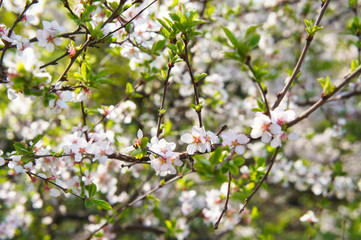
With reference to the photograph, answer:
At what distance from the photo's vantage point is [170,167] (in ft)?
4.05

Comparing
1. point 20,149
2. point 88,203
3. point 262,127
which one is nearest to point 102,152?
point 88,203

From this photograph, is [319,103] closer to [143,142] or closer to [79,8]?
→ [143,142]

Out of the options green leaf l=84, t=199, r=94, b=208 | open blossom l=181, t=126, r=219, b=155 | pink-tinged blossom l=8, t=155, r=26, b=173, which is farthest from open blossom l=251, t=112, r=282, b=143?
pink-tinged blossom l=8, t=155, r=26, b=173

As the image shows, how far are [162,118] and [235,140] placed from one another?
120 cm

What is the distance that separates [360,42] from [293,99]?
3.49 ft

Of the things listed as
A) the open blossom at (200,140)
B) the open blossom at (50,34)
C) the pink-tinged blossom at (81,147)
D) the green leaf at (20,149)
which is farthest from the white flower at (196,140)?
the open blossom at (50,34)

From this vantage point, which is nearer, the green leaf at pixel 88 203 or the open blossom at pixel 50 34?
the green leaf at pixel 88 203

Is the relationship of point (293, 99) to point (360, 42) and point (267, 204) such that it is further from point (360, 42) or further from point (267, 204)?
point (267, 204)

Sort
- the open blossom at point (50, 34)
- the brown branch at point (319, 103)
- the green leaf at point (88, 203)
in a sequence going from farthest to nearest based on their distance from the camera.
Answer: the open blossom at point (50, 34)
the green leaf at point (88, 203)
the brown branch at point (319, 103)

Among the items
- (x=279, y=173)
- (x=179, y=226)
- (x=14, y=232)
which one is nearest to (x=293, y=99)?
(x=279, y=173)

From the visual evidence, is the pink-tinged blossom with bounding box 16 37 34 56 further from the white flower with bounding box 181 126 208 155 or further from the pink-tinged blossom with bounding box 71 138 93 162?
the white flower with bounding box 181 126 208 155

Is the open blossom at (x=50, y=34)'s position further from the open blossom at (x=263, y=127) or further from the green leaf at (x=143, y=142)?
the open blossom at (x=263, y=127)

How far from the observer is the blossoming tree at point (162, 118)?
122 cm

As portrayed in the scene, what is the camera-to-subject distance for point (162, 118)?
7.75 ft
